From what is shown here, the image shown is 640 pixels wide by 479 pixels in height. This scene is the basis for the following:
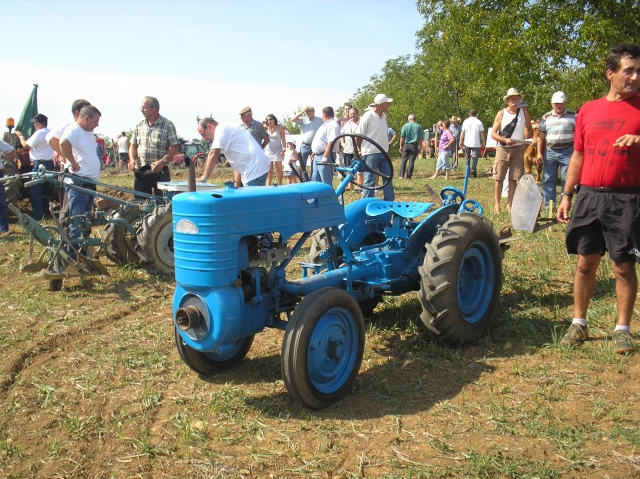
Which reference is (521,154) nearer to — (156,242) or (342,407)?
(156,242)

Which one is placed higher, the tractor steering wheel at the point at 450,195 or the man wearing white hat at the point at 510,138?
the man wearing white hat at the point at 510,138

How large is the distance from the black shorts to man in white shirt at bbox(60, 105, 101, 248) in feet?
17.4

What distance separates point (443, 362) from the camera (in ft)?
13.6

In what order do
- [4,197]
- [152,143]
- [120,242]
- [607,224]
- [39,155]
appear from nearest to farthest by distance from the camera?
1. [607,224]
2. [120,242]
3. [152,143]
4. [4,197]
5. [39,155]

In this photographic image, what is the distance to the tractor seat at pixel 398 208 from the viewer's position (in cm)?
473

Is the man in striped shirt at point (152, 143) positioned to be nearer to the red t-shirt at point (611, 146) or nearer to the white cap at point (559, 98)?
the red t-shirt at point (611, 146)

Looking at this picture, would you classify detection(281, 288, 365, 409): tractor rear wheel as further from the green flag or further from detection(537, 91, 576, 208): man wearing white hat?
the green flag

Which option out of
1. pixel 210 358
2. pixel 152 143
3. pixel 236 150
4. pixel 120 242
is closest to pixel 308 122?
pixel 152 143

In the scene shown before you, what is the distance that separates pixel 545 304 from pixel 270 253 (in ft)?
8.88

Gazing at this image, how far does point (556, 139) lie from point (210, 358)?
635cm

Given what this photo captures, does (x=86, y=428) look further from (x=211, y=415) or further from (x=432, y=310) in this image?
(x=432, y=310)

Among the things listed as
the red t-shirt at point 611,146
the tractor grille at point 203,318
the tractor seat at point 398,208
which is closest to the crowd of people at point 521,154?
the red t-shirt at point 611,146

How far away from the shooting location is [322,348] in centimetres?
350

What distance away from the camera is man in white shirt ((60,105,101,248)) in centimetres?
704
